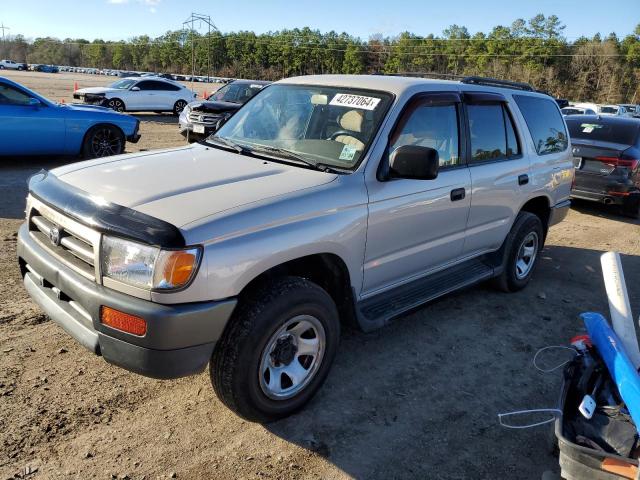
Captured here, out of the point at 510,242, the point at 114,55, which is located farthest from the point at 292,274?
the point at 114,55

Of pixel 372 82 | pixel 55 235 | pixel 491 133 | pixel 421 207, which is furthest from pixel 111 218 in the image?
pixel 491 133

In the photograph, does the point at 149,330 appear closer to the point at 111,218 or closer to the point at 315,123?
the point at 111,218

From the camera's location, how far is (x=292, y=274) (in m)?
3.39

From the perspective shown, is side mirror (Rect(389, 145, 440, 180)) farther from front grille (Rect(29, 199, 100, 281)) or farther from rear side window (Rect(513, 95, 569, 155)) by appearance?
rear side window (Rect(513, 95, 569, 155))

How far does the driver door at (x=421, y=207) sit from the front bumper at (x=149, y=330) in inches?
49.9

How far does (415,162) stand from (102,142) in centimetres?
862

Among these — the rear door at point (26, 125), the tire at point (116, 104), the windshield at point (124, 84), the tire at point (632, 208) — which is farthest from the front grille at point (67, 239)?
the windshield at point (124, 84)

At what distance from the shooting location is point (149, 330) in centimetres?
249

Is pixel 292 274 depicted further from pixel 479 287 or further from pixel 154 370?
pixel 479 287

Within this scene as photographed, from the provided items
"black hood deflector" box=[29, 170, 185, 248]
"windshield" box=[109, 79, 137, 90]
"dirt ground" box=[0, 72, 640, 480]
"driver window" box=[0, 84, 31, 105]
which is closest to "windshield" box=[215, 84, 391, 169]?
"black hood deflector" box=[29, 170, 185, 248]

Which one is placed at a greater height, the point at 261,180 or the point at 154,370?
the point at 261,180

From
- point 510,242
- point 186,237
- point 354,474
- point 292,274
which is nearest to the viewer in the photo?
point 186,237

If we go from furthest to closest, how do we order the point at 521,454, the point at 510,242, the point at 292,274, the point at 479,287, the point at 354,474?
the point at 479,287 → the point at 510,242 → the point at 292,274 → the point at 521,454 → the point at 354,474

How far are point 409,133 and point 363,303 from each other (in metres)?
1.26
